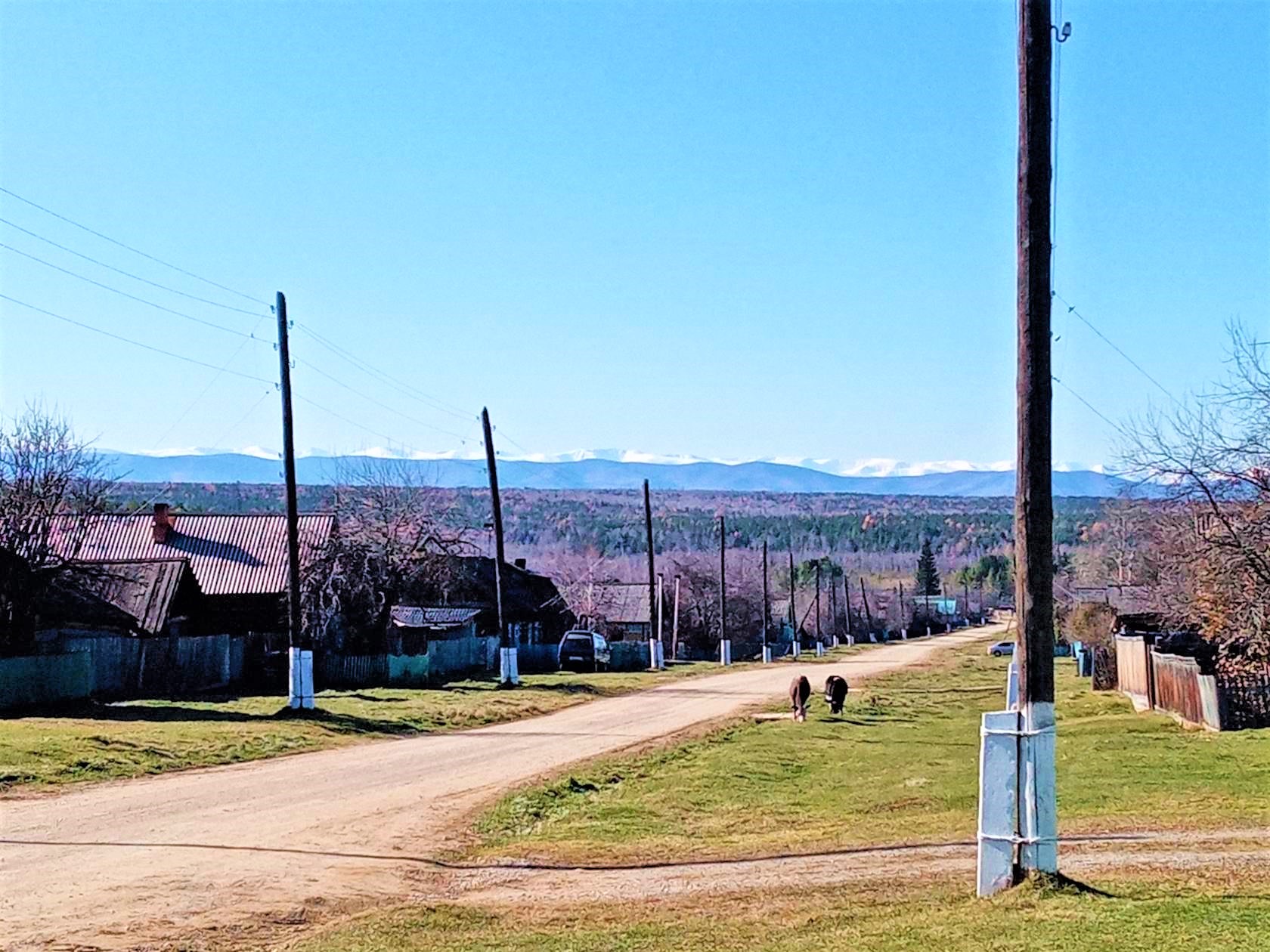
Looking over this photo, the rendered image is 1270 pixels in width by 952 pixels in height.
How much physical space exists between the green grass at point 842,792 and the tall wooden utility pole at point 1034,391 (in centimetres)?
420

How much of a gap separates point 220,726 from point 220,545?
25794 mm

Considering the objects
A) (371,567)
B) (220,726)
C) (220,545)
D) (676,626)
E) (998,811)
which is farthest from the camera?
(676,626)

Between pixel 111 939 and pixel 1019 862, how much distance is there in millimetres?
6678

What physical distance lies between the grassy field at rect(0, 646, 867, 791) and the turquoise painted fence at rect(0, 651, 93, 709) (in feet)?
3.12

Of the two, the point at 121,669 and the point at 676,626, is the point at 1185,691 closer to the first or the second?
the point at 121,669

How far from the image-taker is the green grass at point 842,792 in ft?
48.6

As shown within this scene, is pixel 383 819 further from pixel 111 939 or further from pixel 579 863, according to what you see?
pixel 111 939

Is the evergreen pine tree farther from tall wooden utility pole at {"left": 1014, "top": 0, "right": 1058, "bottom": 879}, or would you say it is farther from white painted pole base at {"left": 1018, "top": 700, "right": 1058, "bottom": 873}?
white painted pole base at {"left": 1018, "top": 700, "right": 1058, "bottom": 873}

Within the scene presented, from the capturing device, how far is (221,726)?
88.0 ft

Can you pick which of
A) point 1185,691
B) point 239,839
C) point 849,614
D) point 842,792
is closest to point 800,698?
point 1185,691

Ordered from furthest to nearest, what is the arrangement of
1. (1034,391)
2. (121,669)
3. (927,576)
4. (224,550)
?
1. (927,576)
2. (224,550)
3. (121,669)
4. (1034,391)

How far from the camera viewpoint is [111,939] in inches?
402

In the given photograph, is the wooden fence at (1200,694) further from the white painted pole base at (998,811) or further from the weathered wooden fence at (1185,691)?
the white painted pole base at (998,811)

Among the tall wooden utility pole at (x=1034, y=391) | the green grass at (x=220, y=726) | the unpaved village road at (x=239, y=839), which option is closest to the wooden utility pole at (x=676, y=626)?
the green grass at (x=220, y=726)
